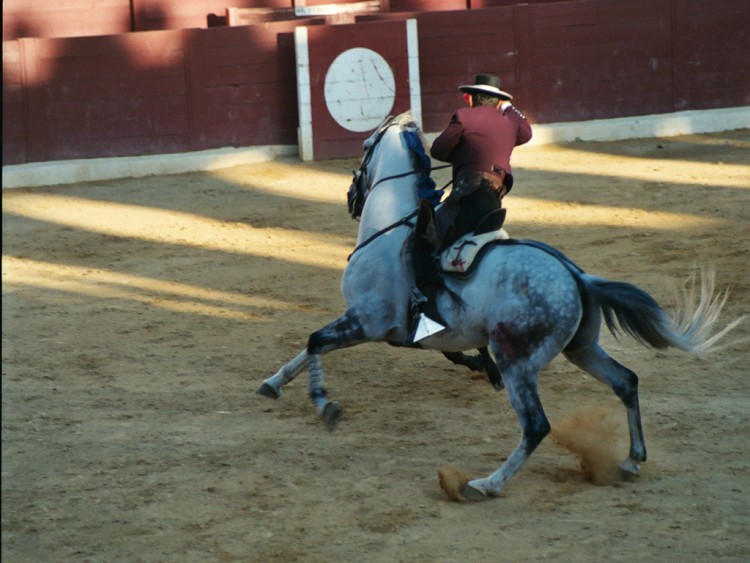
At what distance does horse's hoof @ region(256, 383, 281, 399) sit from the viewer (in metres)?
5.95

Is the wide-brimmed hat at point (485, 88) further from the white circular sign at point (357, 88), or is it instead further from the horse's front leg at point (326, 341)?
the white circular sign at point (357, 88)

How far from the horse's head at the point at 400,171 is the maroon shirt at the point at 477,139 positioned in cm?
47

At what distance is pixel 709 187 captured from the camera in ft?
36.6

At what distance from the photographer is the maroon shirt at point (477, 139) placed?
5.01 m

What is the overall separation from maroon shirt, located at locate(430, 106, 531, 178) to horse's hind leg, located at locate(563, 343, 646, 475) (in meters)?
0.98

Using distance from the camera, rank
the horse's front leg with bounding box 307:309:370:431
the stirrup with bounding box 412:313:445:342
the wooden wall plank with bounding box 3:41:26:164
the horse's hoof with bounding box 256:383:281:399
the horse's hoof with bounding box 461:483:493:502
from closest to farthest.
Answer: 1. the horse's hoof with bounding box 461:483:493:502
2. the stirrup with bounding box 412:313:445:342
3. the horse's front leg with bounding box 307:309:370:431
4. the horse's hoof with bounding box 256:383:281:399
5. the wooden wall plank with bounding box 3:41:26:164

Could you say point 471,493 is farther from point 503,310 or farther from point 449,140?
point 449,140

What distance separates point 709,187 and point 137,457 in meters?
7.89

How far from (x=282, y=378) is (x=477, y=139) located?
5.99 ft

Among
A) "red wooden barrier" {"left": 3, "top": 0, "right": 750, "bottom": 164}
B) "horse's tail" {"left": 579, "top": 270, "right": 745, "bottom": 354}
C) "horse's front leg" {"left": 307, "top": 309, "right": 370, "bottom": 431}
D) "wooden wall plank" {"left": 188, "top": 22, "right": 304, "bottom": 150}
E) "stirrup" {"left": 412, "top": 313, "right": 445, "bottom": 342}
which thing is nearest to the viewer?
"horse's tail" {"left": 579, "top": 270, "right": 745, "bottom": 354}

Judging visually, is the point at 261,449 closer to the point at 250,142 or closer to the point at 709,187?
the point at 709,187

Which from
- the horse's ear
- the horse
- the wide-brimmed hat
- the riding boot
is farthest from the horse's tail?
the horse's ear

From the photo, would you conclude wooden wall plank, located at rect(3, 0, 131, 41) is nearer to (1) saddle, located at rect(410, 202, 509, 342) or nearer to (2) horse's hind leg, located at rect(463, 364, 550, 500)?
(1) saddle, located at rect(410, 202, 509, 342)

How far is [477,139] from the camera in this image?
5.02 metres
